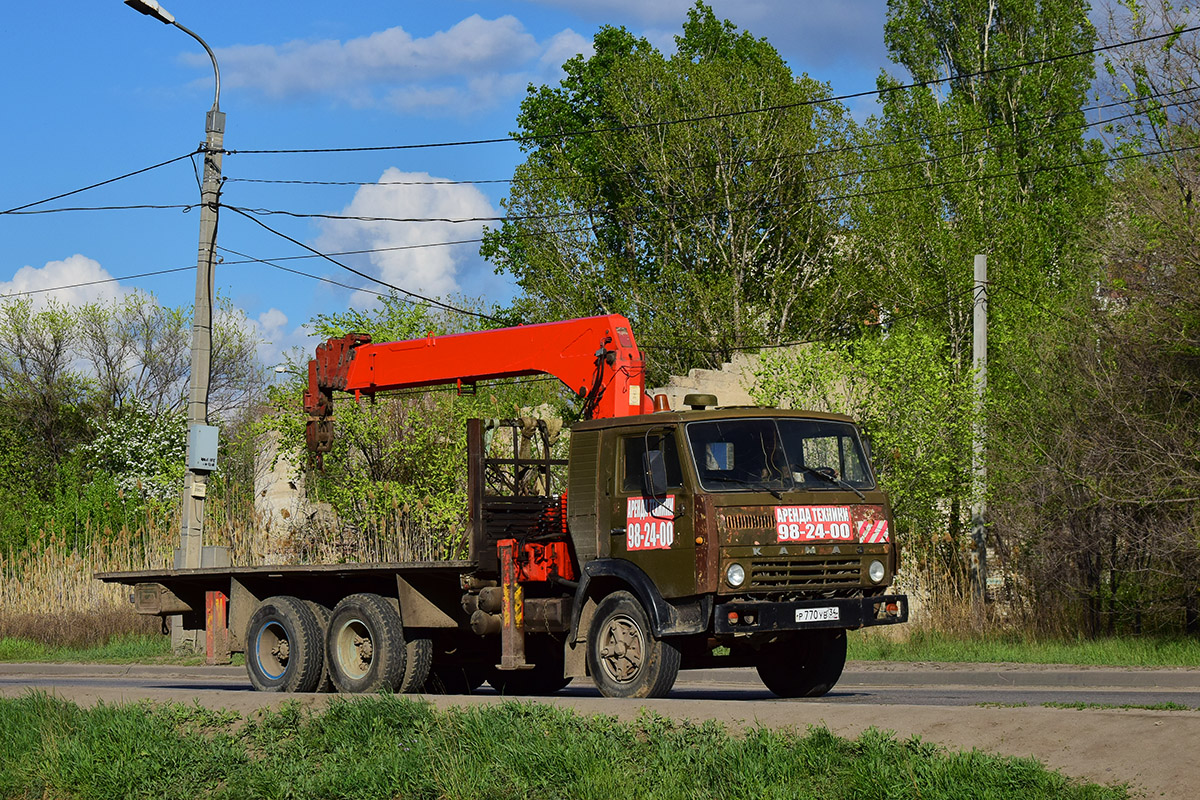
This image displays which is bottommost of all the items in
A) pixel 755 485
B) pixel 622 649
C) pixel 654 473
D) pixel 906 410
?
pixel 622 649

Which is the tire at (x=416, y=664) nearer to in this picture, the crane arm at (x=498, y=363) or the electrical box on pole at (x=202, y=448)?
the crane arm at (x=498, y=363)

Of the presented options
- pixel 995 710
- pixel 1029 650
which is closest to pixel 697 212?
pixel 1029 650

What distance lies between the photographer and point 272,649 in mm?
14945

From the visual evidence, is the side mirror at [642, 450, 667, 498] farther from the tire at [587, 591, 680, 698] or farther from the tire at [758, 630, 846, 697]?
the tire at [758, 630, 846, 697]

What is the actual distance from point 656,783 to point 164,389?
45.8 meters

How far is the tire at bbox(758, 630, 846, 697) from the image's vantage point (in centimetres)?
1261

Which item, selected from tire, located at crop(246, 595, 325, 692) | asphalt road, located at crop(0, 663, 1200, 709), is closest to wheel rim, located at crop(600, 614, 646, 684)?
asphalt road, located at crop(0, 663, 1200, 709)

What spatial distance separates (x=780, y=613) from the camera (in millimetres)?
11242

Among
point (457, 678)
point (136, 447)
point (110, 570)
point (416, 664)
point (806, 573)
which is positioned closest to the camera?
point (806, 573)

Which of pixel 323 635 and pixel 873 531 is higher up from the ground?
pixel 873 531

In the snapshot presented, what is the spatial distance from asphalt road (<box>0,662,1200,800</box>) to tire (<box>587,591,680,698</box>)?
2.75 ft

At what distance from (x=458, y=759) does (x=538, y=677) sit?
6543mm

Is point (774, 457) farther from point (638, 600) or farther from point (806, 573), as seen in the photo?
point (638, 600)

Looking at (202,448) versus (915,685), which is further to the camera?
(202,448)
